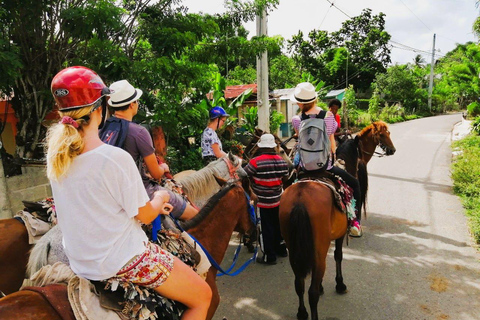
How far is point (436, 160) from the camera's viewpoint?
43.5ft

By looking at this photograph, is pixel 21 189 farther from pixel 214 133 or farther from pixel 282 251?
pixel 282 251

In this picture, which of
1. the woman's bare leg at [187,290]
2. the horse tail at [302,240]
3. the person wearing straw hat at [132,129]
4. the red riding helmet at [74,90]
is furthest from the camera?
the horse tail at [302,240]

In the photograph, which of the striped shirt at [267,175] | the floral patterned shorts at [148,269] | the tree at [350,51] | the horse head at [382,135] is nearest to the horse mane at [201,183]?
the striped shirt at [267,175]

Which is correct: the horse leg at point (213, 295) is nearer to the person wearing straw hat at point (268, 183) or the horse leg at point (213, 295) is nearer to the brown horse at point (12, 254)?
the brown horse at point (12, 254)

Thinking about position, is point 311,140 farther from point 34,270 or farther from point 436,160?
point 436,160

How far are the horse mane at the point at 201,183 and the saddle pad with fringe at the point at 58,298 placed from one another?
2.46 meters

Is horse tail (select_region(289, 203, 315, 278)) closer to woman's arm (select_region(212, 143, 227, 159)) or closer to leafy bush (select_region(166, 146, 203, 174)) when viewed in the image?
woman's arm (select_region(212, 143, 227, 159))

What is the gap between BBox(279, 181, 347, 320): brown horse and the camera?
3641 millimetres

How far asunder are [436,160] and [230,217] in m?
12.9

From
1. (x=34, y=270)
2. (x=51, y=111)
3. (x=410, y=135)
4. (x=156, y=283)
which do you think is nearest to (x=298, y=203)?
(x=156, y=283)

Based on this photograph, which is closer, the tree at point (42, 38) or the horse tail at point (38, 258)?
the horse tail at point (38, 258)

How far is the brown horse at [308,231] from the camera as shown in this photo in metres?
3.64

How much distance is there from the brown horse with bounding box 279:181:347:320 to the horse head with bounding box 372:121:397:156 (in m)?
3.66

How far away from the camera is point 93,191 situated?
63.0 inches
